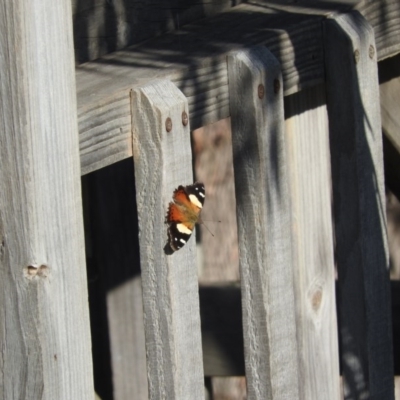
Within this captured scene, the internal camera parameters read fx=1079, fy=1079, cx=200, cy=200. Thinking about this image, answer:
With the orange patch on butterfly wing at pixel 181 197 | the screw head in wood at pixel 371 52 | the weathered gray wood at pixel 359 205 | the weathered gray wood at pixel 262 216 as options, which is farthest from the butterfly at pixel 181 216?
the screw head in wood at pixel 371 52

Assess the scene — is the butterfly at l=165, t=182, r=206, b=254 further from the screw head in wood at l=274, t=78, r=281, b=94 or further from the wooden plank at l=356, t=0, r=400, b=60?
the wooden plank at l=356, t=0, r=400, b=60

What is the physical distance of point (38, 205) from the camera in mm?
1685

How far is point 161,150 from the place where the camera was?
2.04 meters

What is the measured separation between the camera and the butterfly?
2.05 metres

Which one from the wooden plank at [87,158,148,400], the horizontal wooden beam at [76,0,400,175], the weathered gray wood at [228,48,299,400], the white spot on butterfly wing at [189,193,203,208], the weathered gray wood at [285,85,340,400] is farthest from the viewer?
the wooden plank at [87,158,148,400]

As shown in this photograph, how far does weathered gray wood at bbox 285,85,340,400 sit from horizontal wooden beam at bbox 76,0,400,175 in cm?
21

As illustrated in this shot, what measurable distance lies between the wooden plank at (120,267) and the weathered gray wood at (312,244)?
0.54 metres

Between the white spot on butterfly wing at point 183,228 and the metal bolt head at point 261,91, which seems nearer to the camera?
the white spot on butterfly wing at point 183,228

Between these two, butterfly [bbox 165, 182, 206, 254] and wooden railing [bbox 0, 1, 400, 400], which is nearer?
wooden railing [bbox 0, 1, 400, 400]

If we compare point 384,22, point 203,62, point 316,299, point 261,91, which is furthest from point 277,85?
point 316,299

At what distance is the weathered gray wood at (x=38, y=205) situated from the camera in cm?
166

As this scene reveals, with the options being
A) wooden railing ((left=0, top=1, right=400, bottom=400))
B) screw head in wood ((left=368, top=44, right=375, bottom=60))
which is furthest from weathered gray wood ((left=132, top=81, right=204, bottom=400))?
screw head in wood ((left=368, top=44, right=375, bottom=60))

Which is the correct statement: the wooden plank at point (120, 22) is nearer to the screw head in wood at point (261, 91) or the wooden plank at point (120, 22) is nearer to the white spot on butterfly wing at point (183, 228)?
the screw head in wood at point (261, 91)

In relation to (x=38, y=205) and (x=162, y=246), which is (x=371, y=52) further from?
(x=38, y=205)
